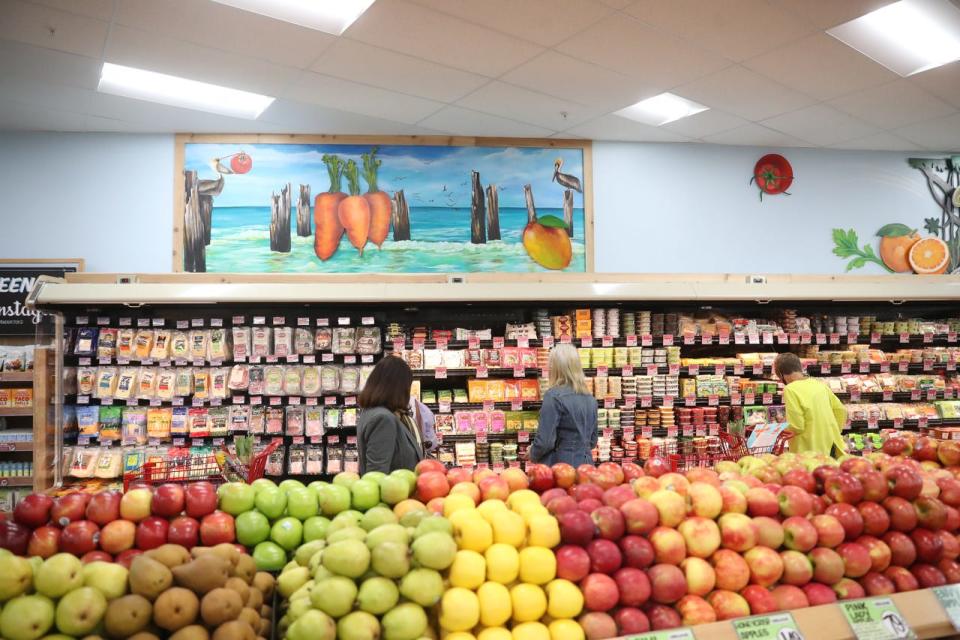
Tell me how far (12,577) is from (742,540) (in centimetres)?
204

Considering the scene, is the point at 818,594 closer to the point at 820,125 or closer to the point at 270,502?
the point at 270,502

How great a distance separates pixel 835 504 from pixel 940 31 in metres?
3.94

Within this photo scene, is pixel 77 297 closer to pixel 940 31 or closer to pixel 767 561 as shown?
pixel 767 561

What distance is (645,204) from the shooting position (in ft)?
21.9

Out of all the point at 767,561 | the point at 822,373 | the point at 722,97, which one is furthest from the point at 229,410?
the point at 822,373

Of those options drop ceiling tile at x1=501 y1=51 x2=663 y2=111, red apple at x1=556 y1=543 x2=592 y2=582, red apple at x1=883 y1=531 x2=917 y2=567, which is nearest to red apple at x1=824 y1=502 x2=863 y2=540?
red apple at x1=883 y1=531 x2=917 y2=567

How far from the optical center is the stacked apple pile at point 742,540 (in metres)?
1.86

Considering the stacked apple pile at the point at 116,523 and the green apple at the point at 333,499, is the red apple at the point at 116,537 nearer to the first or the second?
the stacked apple pile at the point at 116,523

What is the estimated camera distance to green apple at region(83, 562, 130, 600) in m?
1.59

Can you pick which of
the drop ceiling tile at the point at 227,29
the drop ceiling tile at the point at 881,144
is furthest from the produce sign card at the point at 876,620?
the drop ceiling tile at the point at 881,144

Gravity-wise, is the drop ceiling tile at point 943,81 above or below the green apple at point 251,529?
above

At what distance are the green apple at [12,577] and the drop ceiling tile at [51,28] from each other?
360cm

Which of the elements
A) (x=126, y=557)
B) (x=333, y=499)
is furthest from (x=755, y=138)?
(x=126, y=557)

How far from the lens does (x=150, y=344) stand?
490 cm
